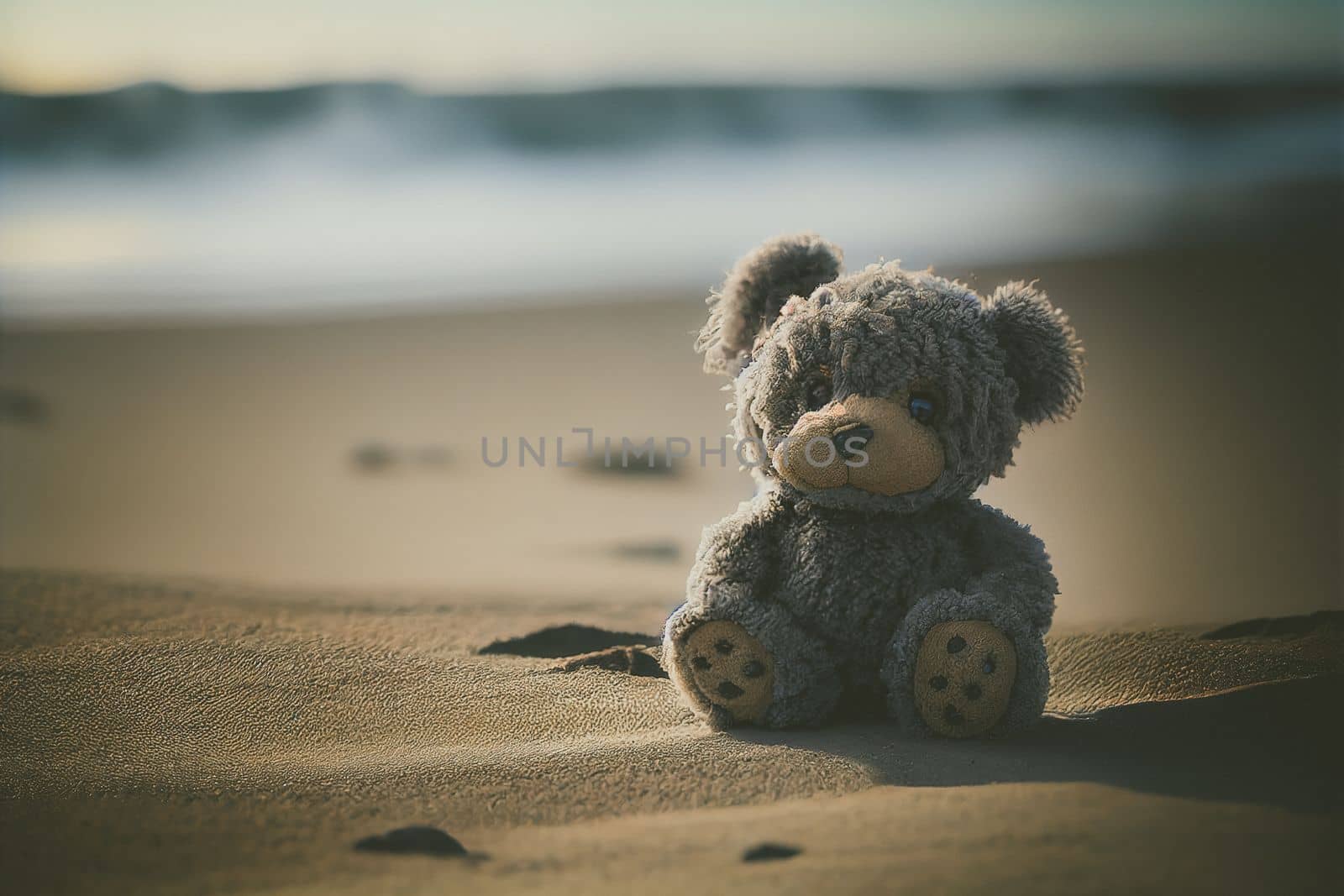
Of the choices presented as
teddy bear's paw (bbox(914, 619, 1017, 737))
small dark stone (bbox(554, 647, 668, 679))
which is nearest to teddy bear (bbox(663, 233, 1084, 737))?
teddy bear's paw (bbox(914, 619, 1017, 737))

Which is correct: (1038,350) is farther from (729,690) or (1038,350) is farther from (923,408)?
(729,690)

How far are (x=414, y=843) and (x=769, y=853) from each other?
231 millimetres

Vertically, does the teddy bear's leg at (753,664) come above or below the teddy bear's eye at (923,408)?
below

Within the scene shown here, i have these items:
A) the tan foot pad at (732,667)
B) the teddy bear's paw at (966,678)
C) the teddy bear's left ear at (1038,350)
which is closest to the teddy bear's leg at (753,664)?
the tan foot pad at (732,667)

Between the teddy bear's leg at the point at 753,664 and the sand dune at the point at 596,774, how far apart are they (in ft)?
0.08

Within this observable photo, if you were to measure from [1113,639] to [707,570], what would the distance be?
22.2 inches

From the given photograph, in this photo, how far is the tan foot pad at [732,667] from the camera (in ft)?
3.55

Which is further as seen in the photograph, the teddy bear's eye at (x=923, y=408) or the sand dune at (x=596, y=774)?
the teddy bear's eye at (x=923, y=408)

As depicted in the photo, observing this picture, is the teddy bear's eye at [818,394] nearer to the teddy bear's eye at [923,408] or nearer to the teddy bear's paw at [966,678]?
the teddy bear's eye at [923,408]

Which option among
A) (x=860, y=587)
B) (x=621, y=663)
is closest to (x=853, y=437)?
(x=860, y=587)

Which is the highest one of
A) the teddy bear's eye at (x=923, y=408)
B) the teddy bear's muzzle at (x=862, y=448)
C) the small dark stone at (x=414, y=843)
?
the teddy bear's eye at (x=923, y=408)

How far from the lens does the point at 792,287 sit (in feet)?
4.17

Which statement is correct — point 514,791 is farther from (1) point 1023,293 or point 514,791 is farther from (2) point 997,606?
(1) point 1023,293

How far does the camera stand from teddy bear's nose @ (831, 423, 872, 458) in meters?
1.06
